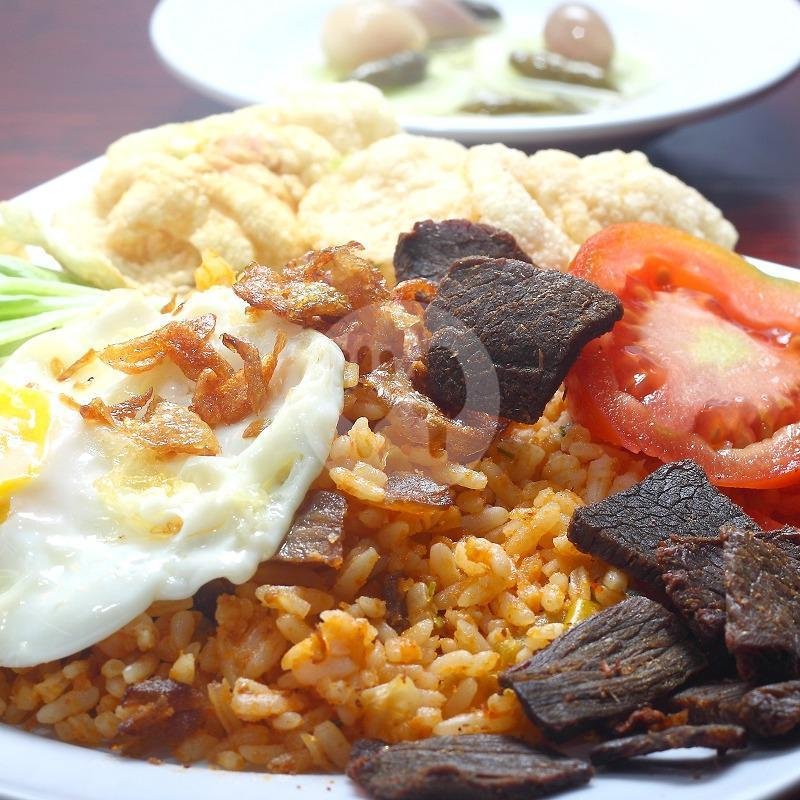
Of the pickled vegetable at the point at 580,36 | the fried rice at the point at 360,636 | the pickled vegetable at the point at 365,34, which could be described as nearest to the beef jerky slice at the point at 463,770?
the fried rice at the point at 360,636

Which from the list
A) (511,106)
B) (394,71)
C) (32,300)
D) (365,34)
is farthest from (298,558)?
(365,34)

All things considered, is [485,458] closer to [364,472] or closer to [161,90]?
[364,472]

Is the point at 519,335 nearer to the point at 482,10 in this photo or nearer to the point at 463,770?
the point at 463,770

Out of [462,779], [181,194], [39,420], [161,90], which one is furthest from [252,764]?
[161,90]

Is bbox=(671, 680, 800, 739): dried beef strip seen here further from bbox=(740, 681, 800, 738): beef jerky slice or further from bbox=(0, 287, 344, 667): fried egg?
bbox=(0, 287, 344, 667): fried egg

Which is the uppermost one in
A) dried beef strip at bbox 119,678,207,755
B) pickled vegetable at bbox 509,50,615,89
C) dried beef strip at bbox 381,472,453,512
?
pickled vegetable at bbox 509,50,615,89

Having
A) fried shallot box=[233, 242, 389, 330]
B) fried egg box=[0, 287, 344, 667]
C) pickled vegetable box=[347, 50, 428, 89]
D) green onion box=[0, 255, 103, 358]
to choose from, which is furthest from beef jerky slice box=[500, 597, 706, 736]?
pickled vegetable box=[347, 50, 428, 89]
